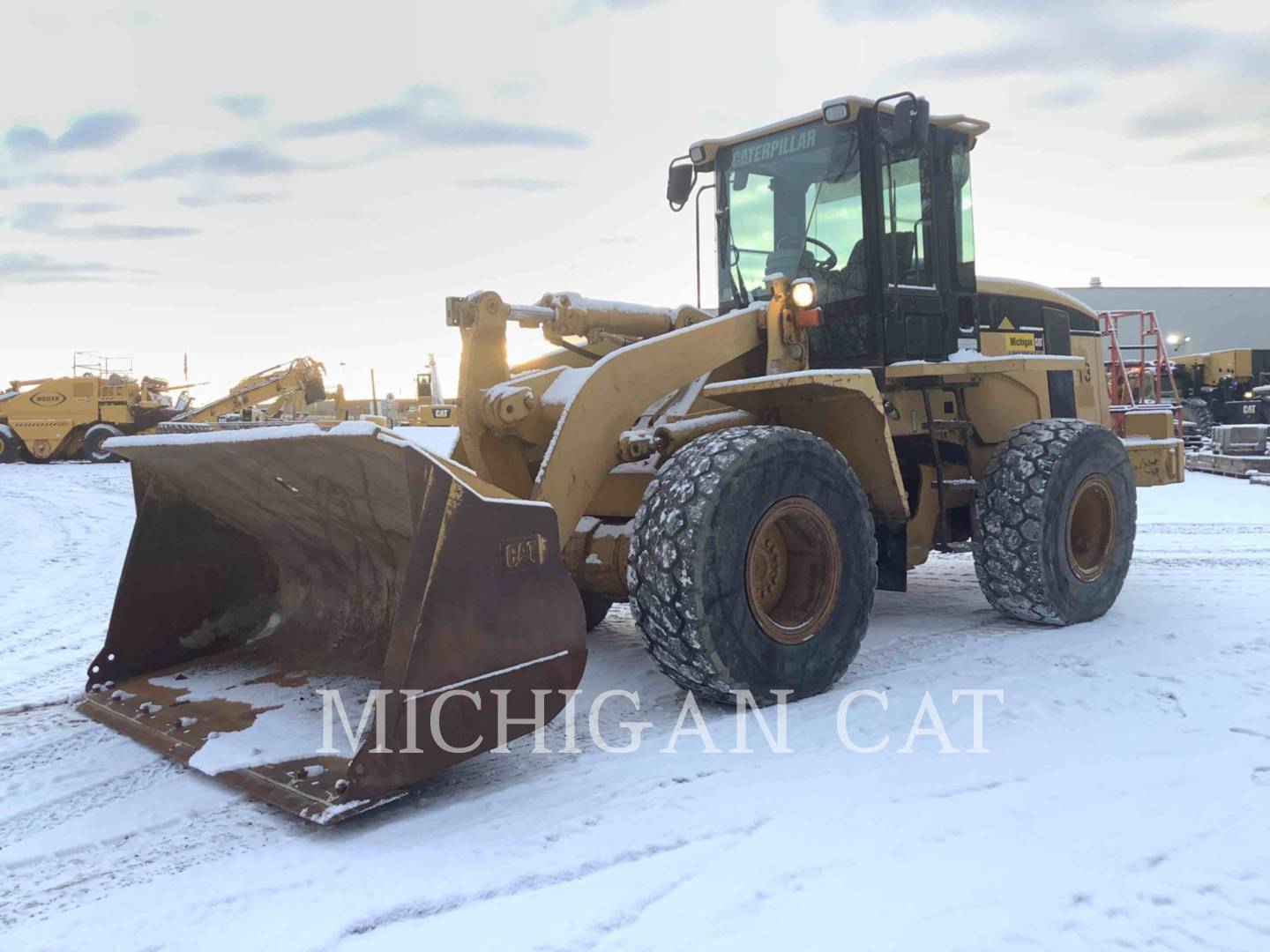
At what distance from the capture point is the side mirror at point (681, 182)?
6512mm

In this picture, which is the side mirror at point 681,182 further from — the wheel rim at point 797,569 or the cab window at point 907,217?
the wheel rim at point 797,569

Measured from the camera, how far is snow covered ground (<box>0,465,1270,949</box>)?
2561 millimetres

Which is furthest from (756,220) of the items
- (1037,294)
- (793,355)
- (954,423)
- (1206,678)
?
(1206,678)

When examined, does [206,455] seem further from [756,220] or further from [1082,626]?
[1082,626]

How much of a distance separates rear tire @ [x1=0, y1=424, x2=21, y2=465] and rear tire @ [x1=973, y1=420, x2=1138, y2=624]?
87.7 ft

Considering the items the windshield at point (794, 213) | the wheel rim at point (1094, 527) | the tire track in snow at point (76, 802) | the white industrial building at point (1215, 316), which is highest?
the white industrial building at point (1215, 316)

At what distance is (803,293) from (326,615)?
2852 mm

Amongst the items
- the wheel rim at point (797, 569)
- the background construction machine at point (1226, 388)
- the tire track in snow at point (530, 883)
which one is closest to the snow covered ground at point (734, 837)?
the tire track in snow at point (530, 883)

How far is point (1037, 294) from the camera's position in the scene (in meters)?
7.06

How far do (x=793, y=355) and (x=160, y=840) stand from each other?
12.1 ft

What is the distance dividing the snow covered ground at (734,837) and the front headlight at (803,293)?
1.89 metres

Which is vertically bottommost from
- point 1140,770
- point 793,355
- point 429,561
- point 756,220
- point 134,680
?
point 1140,770

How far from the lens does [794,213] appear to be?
5.93m

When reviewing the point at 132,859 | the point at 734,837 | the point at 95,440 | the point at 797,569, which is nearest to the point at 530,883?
the point at 734,837
